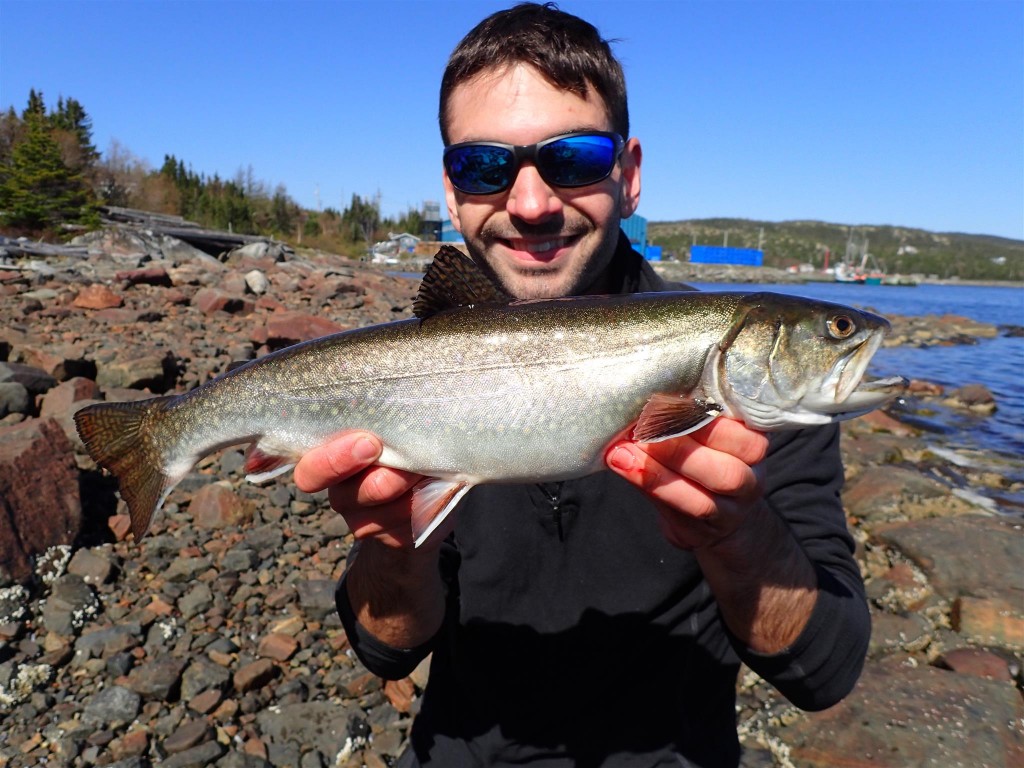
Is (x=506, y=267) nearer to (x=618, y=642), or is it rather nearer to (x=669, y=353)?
(x=669, y=353)

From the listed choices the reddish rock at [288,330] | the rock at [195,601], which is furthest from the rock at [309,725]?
the reddish rock at [288,330]

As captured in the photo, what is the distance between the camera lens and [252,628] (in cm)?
523

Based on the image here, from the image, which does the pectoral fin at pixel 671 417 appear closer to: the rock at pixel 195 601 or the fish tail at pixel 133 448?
the fish tail at pixel 133 448

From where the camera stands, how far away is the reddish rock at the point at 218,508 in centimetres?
655

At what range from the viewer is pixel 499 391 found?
2.75m

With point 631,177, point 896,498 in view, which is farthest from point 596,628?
point 896,498

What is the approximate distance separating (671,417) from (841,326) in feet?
2.66

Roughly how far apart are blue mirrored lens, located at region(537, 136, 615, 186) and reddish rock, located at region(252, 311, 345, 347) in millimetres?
Result: 8886

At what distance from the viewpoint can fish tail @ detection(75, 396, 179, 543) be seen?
3281 millimetres

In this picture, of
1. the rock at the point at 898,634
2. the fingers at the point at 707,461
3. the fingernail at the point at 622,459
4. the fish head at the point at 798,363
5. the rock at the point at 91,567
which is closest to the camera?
the fingers at the point at 707,461

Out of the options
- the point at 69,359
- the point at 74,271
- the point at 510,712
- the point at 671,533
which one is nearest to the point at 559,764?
the point at 510,712

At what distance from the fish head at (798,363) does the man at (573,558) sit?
0.95 ft

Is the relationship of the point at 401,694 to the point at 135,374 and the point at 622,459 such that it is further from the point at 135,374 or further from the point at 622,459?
the point at 135,374

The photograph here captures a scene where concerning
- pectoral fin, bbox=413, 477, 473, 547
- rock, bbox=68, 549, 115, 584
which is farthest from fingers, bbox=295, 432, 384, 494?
rock, bbox=68, 549, 115, 584
